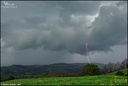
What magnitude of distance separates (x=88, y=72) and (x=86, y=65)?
5.02m

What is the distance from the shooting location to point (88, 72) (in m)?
104

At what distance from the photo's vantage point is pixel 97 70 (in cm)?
10619

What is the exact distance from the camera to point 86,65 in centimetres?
10819

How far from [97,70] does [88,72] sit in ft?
14.8

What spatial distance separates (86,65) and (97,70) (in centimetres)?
495
